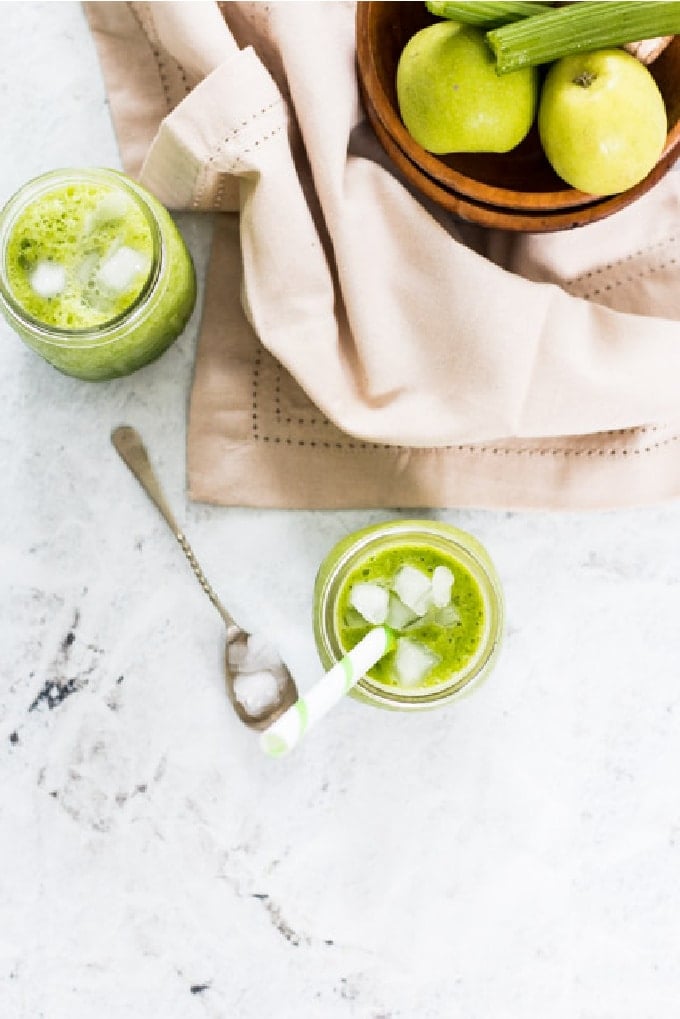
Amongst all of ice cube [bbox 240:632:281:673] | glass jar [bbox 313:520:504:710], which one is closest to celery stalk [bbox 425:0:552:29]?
glass jar [bbox 313:520:504:710]

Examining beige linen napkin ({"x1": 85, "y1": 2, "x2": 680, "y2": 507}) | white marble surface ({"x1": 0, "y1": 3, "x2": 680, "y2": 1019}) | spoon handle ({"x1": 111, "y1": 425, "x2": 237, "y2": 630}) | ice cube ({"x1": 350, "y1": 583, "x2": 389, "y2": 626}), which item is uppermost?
beige linen napkin ({"x1": 85, "y1": 2, "x2": 680, "y2": 507})

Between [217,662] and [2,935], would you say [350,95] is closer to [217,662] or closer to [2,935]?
[217,662]

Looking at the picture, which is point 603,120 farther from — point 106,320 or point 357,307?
point 106,320

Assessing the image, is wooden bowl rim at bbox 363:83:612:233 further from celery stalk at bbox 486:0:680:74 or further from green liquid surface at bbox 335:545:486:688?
green liquid surface at bbox 335:545:486:688

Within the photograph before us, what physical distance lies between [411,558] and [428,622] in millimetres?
68

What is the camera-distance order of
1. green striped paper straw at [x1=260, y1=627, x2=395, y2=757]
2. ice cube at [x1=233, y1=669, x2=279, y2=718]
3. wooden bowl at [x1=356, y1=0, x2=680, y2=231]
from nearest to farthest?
green striped paper straw at [x1=260, y1=627, x2=395, y2=757]
wooden bowl at [x1=356, y1=0, x2=680, y2=231]
ice cube at [x1=233, y1=669, x2=279, y2=718]

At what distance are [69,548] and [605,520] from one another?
1.74 feet

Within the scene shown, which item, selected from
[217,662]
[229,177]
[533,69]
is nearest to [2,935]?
[217,662]

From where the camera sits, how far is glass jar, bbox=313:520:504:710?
996 millimetres

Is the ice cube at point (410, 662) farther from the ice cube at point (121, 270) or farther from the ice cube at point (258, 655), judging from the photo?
the ice cube at point (121, 270)

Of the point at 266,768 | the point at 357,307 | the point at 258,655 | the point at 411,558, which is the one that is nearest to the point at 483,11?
the point at 357,307

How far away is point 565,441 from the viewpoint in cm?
110

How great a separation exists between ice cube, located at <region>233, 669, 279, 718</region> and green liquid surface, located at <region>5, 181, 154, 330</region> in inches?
14.3

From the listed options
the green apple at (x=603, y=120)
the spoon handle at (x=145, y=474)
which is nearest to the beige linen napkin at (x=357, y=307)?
the spoon handle at (x=145, y=474)
